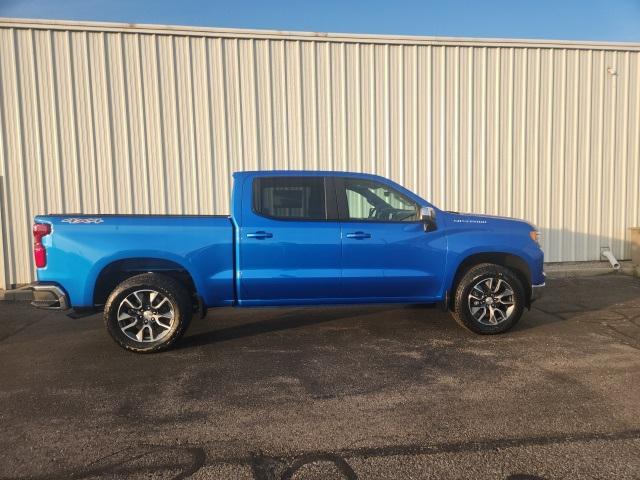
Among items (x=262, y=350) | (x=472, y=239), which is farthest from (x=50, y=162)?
(x=472, y=239)

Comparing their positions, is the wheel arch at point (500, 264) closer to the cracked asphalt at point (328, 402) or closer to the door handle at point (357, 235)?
the cracked asphalt at point (328, 402)

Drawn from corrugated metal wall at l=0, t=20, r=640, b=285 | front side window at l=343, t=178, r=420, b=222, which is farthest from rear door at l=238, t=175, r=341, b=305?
corrugated metal wall at l=0, t=20, r=640, b=285

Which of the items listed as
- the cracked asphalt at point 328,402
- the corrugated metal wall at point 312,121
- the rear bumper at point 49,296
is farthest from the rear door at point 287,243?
the corrugated metal wall at point 312,121

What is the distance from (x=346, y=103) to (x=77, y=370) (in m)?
6.72

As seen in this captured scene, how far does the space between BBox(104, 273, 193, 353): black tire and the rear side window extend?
1232 mm

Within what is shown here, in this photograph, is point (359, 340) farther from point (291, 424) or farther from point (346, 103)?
point (346, 103)

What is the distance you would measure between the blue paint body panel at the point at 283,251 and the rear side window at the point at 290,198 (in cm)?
8

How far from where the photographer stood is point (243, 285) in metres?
5.26

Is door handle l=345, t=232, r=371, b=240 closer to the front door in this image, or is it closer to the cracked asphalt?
the front door

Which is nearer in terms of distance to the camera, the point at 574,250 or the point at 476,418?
the point at 476,418

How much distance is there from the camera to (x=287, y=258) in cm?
528

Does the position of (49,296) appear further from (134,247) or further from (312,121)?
(312,121)

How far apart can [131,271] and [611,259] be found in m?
9.23

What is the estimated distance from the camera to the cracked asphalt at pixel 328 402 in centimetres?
298
